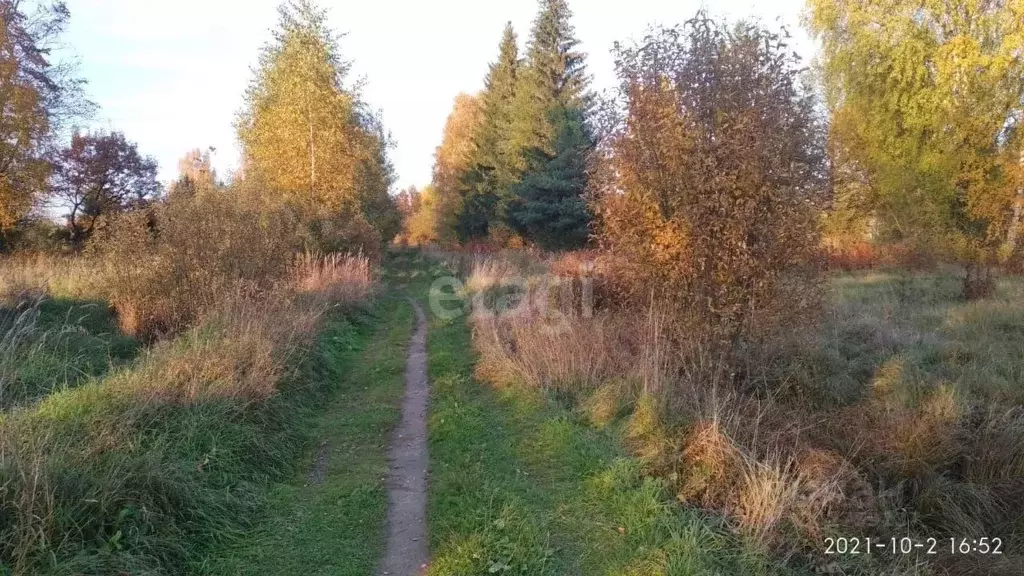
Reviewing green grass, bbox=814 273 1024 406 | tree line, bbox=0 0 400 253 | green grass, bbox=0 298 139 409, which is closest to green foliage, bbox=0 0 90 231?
tree line, bbox=0 0 400 253

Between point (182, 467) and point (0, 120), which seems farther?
point (0, 120)

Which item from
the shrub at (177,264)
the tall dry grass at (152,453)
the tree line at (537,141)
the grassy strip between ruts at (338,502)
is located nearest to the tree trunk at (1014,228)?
the tree line at (537,141)

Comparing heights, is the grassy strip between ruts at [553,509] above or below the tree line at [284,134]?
below

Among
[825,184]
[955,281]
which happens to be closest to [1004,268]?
[955,281]

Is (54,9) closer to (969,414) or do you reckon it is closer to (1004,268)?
(969,414)

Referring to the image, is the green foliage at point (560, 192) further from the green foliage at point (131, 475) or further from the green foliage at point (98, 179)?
the green foliage at point (131, 475)

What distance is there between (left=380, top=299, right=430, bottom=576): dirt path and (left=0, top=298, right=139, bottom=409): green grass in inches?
129

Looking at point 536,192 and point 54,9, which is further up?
Answer: point 54,9

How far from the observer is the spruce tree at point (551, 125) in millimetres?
25938

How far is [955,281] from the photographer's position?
687 inches

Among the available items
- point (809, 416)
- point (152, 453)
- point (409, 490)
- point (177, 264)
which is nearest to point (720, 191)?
point (809, 416)

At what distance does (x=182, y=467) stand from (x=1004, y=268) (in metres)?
23.0

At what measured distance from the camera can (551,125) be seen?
27.1 m

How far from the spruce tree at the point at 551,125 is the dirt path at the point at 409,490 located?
1809cm
